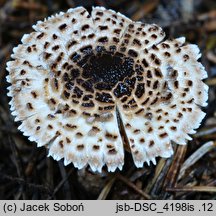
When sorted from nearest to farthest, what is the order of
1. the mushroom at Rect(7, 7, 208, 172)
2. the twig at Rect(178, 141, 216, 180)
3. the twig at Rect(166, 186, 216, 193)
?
1. the mushroom at Rect(7, 7, 208, 172)
2. the twig at Rect(166, 186, 216, 193)
3. the twig at Rect(178, 141, 216, 180)

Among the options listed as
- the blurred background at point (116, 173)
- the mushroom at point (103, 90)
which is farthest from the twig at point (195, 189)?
the mushroom at point (103, 90)

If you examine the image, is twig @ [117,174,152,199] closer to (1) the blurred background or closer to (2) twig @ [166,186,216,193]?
(1) the blurred background

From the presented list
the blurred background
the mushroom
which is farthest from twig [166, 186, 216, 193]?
the mushroom

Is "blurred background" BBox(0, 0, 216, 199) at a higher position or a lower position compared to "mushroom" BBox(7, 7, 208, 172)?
lower

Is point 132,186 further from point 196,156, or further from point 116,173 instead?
point 196,156

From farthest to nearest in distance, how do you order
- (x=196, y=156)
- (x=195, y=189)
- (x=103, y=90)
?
(x=196, y=156), (x=195, y=189), (x=103, y=90)

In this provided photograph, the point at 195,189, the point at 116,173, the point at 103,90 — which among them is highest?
the point at 103,90

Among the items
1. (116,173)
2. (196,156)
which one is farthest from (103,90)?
(196,156)

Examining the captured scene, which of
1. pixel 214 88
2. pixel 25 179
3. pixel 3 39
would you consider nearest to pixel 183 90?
pixel 214 88
